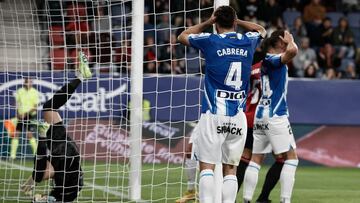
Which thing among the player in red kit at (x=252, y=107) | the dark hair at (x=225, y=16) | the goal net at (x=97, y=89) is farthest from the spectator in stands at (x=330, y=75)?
the dark hair at (x=225, y=16)

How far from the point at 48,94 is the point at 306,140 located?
5.57 meters

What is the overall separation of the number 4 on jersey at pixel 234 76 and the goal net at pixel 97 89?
3429 mm

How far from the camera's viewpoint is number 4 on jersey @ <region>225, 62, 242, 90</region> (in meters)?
9.76

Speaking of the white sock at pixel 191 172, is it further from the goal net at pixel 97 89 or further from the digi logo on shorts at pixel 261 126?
the digi logo on shorts at pixel 261 126

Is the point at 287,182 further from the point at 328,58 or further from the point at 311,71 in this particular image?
the point at 328,58

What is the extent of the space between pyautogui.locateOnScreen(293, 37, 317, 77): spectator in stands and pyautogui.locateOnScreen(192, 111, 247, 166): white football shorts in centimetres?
1324

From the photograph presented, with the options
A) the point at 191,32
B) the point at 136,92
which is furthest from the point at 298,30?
the point at 191,32

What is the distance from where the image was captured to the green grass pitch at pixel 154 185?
1320cm

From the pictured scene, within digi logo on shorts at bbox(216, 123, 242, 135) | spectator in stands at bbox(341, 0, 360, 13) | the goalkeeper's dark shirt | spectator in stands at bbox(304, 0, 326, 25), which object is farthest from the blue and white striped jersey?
spectator in stands at bbox(341, 0, 360, 13)

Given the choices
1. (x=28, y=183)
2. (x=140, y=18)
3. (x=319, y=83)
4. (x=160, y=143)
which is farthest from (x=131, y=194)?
(x=319, y=83)

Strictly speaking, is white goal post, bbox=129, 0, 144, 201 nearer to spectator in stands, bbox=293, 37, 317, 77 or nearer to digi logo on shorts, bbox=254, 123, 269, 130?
digi logo on shorts, bbox=254, 123, 269, 130

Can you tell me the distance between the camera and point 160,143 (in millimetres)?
20297

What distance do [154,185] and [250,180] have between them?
338cm

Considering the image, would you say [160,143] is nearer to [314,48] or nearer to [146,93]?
[146,93]
